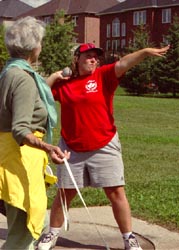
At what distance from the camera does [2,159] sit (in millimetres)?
4121

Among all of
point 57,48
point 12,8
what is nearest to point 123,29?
point 57,48

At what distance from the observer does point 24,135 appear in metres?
3.93

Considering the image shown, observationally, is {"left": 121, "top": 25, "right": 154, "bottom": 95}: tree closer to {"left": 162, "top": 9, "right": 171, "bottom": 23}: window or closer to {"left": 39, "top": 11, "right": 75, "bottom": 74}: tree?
{"left": 39, "top": 11, "right": 75, "bottom": 74}: tree

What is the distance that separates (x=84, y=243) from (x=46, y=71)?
196ft

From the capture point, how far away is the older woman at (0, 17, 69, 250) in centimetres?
398

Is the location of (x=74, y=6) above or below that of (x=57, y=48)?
above

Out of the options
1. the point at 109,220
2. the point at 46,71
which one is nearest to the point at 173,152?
the point at 109,220

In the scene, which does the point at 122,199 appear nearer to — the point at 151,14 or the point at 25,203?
the point at 25,203

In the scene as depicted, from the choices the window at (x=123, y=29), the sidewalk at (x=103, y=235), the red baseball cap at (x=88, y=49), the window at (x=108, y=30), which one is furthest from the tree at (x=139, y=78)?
the red baseball cap at (x=88, y=49)

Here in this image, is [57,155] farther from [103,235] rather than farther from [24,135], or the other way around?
[103,235]

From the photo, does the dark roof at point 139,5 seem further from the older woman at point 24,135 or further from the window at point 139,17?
the older woman at point 24,135

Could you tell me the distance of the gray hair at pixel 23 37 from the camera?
4.08m

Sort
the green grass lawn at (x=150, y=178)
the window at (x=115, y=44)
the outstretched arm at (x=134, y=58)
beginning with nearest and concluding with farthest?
the outstretched arm at (x=134, y=58)
the green grass lawn at (x=150, y=178)
the window at (x=115, y=44)

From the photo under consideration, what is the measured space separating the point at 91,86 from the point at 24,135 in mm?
1528
